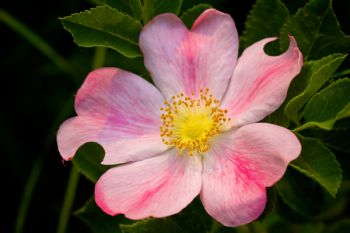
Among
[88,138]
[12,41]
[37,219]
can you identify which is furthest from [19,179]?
[88,138]

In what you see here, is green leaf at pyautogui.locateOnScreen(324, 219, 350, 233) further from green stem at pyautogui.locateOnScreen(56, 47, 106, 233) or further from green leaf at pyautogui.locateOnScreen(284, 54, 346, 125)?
green stem at pyautogui.locateOnScreen(56, 47, 106, 233)

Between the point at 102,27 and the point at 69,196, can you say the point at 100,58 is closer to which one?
the point at 69,196

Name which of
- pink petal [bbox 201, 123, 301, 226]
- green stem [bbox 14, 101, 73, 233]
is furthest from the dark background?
pink petal [bbox 201, 123, 301, 226]

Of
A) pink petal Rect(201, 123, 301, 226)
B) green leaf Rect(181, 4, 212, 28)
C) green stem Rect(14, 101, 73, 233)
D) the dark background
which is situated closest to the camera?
pink petal Rect(201, 123, 301, 226)

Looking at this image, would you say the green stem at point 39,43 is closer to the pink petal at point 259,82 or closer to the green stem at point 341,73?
the pink petal at point 259,82

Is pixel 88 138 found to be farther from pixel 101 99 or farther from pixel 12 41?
pixel 12 41

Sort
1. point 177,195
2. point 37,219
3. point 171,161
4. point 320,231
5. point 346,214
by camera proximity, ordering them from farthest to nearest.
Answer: point 37,219, point 346,214, point 320,231, point 171,161, point 177,195

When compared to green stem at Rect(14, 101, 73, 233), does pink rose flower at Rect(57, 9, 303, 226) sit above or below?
above
